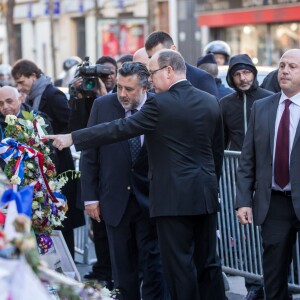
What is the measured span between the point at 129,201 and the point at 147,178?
A: 22cm

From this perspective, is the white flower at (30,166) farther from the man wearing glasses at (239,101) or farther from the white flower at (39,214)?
the man wearing glasses at (239,101)

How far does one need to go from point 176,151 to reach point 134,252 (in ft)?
3.90

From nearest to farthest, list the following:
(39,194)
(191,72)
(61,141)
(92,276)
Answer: (61,141), (39,194), (191,72), (92,276)

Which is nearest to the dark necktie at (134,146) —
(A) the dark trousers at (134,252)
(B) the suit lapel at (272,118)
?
(A) the dark trousers at (134,252)

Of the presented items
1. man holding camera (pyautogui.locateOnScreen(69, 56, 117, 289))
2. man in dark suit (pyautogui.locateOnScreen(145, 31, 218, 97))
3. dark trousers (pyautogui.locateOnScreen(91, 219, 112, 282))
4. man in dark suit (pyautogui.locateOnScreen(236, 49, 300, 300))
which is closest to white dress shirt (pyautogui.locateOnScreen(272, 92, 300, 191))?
man in dark suit (pyautogui.locateOnScreen(236, 49, 300, 300))

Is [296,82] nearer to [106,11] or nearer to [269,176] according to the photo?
[269,176]

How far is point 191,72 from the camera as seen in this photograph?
8.43m

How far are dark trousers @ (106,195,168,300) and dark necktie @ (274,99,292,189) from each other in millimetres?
1145

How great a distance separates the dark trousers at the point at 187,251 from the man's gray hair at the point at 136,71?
3.49ft

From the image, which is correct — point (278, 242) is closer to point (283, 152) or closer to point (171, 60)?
point (283, 152)

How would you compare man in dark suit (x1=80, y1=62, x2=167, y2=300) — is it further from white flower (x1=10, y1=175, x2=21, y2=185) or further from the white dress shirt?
the white dress shirt

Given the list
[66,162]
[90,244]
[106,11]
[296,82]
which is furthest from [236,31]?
[296,82]

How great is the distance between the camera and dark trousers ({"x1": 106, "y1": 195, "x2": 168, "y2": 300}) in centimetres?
771

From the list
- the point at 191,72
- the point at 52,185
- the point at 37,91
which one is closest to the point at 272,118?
the point at 191,72
